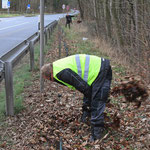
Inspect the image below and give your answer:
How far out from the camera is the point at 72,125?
4711 mm

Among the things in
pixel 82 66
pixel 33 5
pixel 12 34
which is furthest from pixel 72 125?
pixel 33 5

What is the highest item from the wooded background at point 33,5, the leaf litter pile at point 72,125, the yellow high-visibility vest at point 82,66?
the wooded background at point 33,5

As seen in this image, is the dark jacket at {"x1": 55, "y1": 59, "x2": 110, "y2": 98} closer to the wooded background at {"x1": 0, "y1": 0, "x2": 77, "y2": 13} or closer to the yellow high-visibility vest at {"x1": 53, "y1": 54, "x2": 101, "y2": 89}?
the yellow high-visibility vest at {"x1": 53, "y1": 54, "x2": 101, "y2": 89}

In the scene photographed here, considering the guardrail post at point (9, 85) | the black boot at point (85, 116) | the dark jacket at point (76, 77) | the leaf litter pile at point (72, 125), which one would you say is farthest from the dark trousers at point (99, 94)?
the guardrail post at point (9, 85)

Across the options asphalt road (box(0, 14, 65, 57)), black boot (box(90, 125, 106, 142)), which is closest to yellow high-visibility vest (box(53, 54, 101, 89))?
black boot (box(90, 125, 106, 142))

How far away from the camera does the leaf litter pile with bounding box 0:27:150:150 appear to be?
3.98 meters

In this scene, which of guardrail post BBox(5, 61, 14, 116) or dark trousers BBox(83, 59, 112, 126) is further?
guardrail post BBox(5, 61, 14, 116)

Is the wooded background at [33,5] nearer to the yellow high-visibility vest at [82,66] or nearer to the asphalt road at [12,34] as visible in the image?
the asphalt road at [12,34]

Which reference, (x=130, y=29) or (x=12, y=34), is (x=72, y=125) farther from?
(x=12, y=34)

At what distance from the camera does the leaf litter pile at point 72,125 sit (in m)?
3.98

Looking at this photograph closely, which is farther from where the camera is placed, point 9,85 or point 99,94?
point 9,85

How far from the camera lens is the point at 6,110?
4.73 meters

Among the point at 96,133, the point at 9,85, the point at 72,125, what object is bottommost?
the point at 72,125

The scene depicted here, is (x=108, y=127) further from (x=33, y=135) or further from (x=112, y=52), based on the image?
(x=112, y=52)
